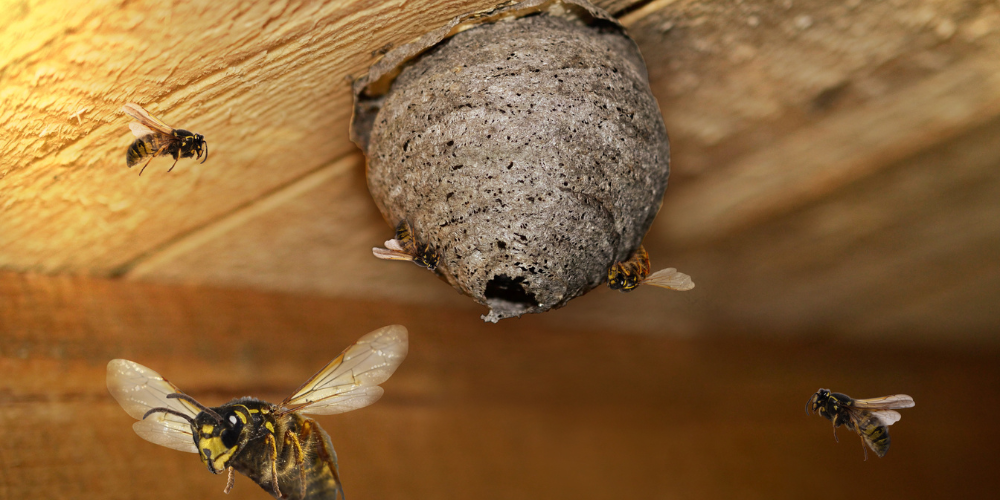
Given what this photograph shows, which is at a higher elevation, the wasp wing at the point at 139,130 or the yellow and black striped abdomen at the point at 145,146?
the wasp wing at the point at 139,130

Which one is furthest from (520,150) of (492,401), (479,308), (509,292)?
(492,401)

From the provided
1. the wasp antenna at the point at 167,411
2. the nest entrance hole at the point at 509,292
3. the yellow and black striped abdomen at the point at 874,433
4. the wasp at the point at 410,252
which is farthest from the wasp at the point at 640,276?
the wasp antenna at the point at 167,411

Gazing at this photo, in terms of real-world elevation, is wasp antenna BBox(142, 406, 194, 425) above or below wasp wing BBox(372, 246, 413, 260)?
below

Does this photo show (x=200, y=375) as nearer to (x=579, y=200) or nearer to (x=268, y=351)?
(x=268, y=351)

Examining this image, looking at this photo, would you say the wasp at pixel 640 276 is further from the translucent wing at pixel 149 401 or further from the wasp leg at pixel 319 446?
the translucent wing at pixel 149 401

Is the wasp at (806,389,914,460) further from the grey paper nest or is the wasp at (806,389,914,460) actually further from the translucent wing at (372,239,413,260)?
the translucent wing at (372,239,413,260)

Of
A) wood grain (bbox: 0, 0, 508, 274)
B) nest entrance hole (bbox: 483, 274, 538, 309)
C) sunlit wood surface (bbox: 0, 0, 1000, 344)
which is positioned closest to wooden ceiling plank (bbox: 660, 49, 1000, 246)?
sunlit wood surface (bbox: 0, 0, 1000, 344)

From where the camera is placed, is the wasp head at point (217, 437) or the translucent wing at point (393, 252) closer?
the wasp head at point (217, 437)
